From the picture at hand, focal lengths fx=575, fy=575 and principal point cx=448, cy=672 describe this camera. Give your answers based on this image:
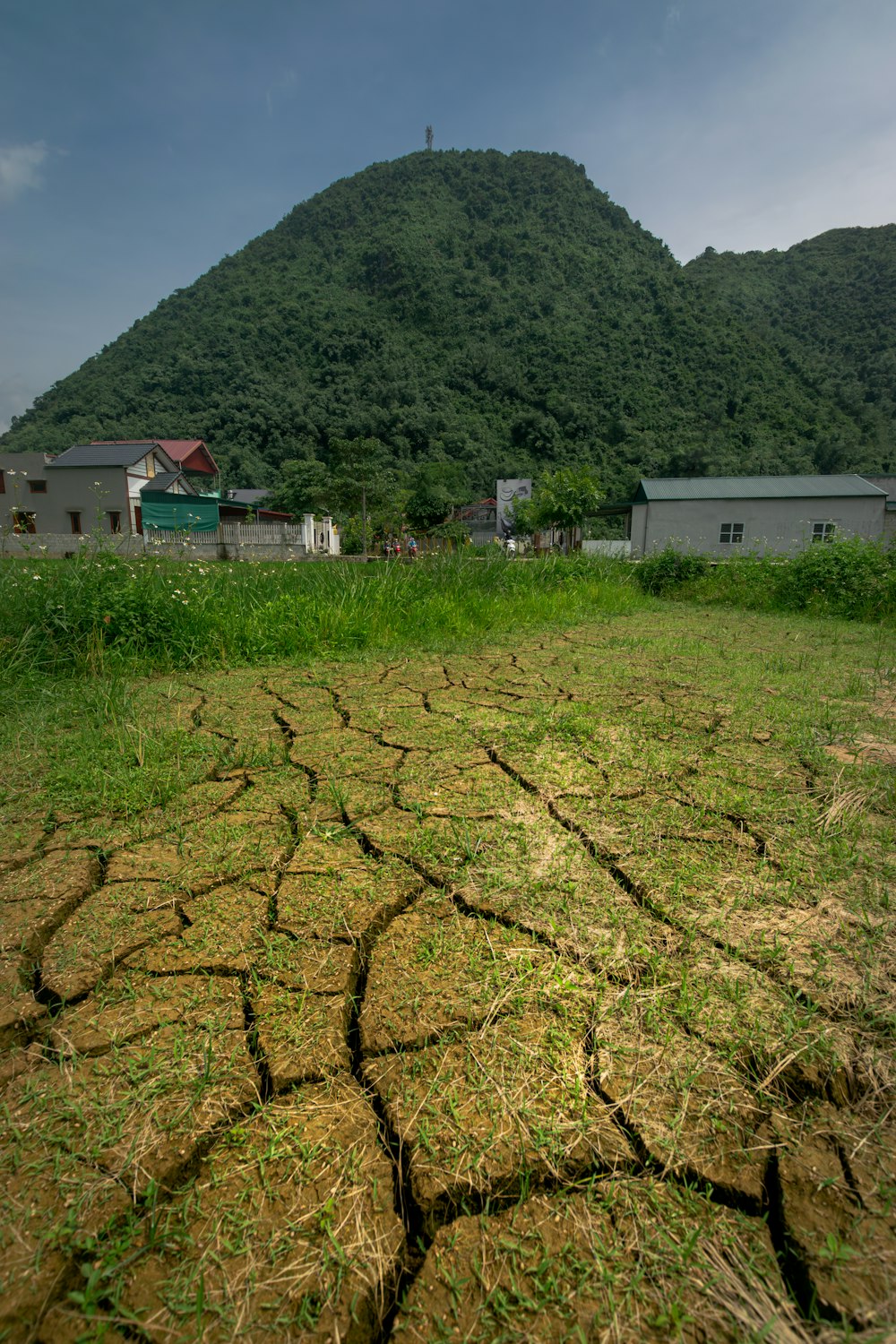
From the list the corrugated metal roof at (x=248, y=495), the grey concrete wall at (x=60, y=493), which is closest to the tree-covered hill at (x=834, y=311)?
the corrugated metal roof at (x=248, y=495)

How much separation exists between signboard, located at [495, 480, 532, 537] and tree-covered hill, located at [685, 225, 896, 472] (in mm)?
20421

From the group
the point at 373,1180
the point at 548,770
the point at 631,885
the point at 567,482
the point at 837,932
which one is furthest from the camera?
the point at 567,482

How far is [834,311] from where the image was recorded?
51.5 metres

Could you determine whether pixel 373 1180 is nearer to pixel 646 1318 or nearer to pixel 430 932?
pixel 646 1318

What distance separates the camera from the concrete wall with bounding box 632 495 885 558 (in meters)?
20.1

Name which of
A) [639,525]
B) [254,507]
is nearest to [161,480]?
[254,507]

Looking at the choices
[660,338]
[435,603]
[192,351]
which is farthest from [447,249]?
[435,603]

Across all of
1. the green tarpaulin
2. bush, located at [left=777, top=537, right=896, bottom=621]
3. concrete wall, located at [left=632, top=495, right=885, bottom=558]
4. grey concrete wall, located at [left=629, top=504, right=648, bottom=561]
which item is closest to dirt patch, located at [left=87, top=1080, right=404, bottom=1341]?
bush, located at [left=777, top=537, right=896, bottom=621]

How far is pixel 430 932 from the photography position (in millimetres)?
1172

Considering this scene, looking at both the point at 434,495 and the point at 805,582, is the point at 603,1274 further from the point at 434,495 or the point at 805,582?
the point at 434,495

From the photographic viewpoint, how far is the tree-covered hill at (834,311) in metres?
41.8

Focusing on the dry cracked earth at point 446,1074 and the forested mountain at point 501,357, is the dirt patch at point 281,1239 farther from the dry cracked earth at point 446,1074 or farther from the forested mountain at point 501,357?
the forested mountain at point 501,357

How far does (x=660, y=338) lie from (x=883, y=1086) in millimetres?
65419

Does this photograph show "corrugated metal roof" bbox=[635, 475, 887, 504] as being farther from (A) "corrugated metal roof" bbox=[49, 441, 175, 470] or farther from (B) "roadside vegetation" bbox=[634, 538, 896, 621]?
(A) "corrugated metal roof" bbox=[49, 441, 175, 470]
